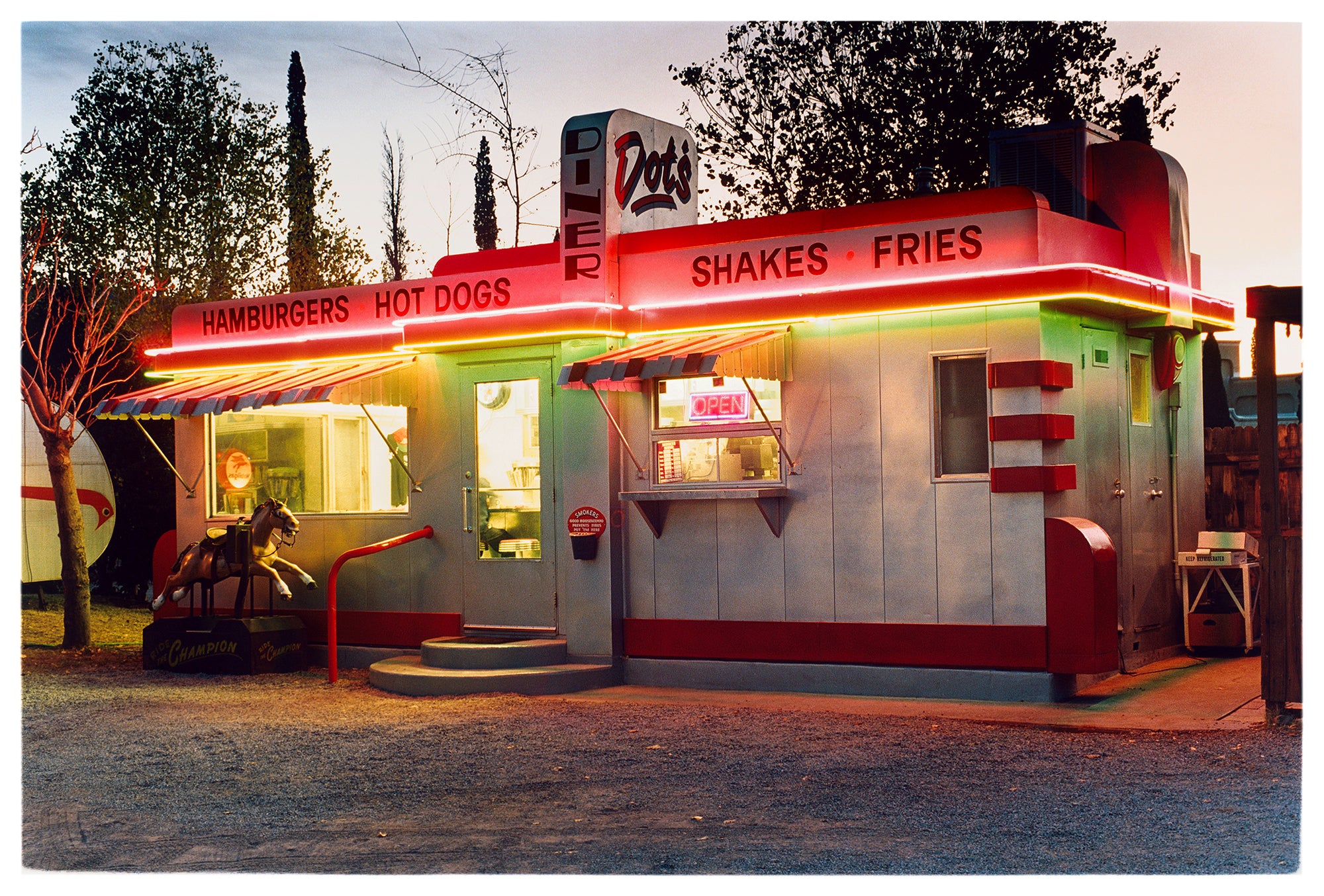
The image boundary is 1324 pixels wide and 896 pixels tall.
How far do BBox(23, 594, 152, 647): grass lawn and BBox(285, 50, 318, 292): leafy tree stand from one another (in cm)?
753

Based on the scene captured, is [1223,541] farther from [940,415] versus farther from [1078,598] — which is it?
[940,415]

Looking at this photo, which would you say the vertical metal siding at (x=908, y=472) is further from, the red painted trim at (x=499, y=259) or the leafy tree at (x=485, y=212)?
the leafy tree at (x=485, y=212)

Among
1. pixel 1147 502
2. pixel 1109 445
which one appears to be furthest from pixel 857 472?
pixel 1147 502

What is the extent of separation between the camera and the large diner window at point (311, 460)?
542 inches

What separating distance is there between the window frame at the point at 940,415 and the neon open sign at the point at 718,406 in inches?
62.1

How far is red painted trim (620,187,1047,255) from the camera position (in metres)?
10.5

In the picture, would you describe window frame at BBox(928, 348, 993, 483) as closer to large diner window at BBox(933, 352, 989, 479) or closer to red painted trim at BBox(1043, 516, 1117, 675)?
large diner window at BBox(933, 352, 989, 479)

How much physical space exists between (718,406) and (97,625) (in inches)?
424

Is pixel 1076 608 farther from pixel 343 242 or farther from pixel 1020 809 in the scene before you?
pixel 343 242

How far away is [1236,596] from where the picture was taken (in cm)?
1218

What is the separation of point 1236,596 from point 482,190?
83.9 ft

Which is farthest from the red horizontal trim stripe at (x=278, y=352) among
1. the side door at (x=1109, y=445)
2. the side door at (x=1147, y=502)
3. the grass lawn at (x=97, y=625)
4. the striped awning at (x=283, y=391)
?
the side door at (x=1147, y=502)

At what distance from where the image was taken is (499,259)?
13.0 metres

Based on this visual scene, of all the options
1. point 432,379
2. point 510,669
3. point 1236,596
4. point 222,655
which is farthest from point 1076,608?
point 222,655
